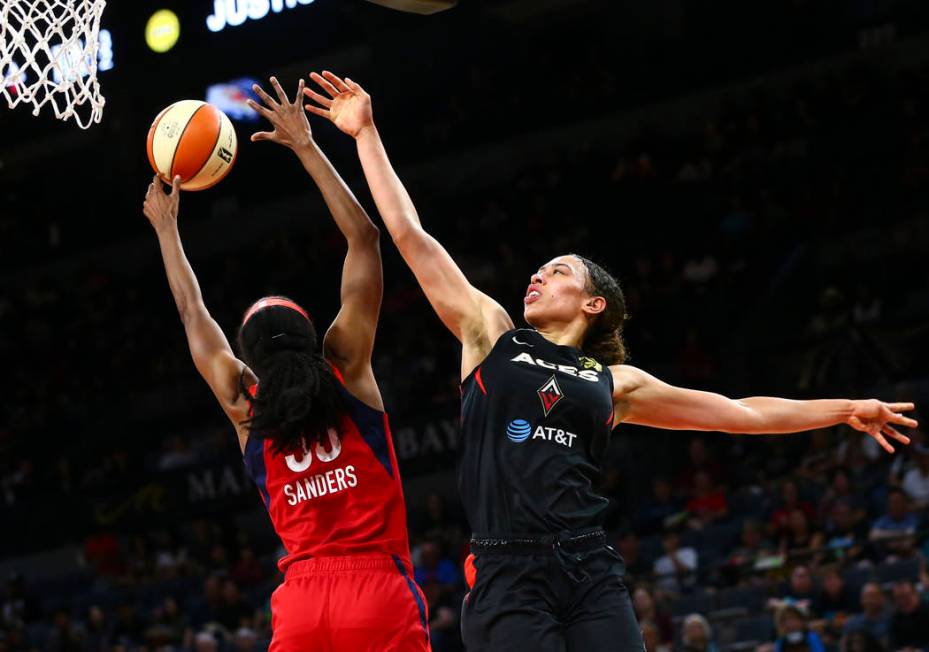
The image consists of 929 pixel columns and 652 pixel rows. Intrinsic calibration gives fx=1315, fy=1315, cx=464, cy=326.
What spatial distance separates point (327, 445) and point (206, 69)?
23.2ft

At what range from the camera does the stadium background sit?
411 inches

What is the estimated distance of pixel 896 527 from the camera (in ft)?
32.8

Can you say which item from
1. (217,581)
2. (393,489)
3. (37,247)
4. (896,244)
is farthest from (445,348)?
(393,489)

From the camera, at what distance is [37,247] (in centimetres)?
2177

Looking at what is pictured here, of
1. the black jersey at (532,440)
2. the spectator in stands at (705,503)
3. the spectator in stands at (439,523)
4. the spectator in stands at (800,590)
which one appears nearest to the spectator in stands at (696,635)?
the spectator in stands at (800,590)

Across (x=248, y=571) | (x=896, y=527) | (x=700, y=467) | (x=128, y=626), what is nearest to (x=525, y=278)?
(x=700, y=467)

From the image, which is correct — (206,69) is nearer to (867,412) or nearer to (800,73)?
(867,412)

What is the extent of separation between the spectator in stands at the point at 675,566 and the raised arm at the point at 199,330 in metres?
6.71

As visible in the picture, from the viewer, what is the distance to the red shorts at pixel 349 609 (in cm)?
395

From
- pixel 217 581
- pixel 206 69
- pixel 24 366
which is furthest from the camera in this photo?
pixel 24 366

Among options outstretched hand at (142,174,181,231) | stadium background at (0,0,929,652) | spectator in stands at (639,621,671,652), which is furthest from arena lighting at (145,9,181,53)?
spectator in stands at (639,621,671,652)

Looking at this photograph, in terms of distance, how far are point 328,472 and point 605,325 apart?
3.44 feet

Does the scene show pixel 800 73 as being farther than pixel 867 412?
Yes

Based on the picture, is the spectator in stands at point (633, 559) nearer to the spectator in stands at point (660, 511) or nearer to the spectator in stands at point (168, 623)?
the spectator in stands at point (660, 511)
